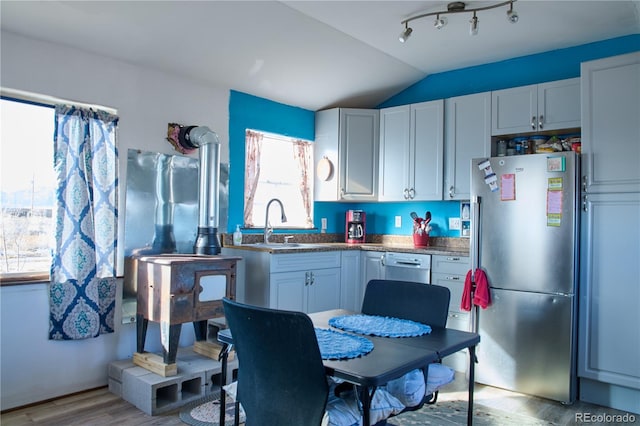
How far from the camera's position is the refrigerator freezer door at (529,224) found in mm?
3098

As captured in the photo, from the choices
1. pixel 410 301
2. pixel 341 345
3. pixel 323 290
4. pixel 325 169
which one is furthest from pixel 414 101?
Answer: pixel 341 345

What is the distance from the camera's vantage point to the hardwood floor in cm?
266

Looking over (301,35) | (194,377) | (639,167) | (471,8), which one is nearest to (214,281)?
Result: (194,377)

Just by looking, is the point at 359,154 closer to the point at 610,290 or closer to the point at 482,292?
the point at 482,292

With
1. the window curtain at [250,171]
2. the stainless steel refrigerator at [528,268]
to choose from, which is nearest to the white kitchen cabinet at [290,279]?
the window curtain at [250,171]

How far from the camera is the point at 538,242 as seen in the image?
3188 millimetres

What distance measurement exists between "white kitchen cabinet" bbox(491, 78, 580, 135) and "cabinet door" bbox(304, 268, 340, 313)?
71.0 inches

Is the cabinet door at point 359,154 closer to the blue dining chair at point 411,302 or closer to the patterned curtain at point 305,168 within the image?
the patterned curtain at point 305,168

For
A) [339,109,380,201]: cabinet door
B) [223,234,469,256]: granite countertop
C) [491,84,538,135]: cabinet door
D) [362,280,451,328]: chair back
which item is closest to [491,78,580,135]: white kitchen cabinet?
[491,84,538,135]: cabinet door

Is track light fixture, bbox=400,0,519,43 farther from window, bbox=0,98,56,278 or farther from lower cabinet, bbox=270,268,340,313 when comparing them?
window, bbox=0,98,56,278

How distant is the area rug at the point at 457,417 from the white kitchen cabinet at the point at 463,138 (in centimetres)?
175

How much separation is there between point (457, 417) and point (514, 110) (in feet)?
7.71

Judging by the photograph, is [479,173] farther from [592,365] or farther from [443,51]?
[592,365]

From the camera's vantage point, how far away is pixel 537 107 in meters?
3.66
